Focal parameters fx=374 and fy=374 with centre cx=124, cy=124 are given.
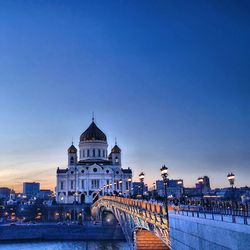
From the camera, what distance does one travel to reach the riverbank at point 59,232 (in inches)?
3167

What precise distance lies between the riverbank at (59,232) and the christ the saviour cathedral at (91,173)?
32.4 m

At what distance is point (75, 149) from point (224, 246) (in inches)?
4672

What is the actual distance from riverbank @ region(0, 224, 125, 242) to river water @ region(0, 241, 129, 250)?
3.58 metres

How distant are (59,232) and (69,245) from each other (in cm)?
1036

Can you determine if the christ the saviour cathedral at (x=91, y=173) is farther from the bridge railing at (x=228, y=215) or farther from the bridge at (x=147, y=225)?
the bridge railing at (x=228, y=215)

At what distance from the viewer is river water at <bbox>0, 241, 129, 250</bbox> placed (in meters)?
69.4

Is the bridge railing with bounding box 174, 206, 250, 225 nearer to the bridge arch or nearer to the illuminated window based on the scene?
the bridge arch

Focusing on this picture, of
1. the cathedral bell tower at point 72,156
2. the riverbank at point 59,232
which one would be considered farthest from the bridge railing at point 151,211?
the cathedral bell tower at point 72,156

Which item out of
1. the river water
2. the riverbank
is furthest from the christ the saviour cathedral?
the river water

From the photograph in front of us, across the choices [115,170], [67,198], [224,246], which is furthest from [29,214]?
[224,246]

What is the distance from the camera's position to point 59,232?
273 ft

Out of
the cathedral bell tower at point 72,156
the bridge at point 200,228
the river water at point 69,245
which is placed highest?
the cathedral bell tower at point 72,156

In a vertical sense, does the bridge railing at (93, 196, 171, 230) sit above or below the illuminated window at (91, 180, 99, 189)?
below

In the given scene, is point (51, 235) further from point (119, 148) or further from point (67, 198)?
point (119, 148)
